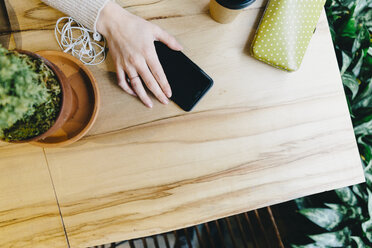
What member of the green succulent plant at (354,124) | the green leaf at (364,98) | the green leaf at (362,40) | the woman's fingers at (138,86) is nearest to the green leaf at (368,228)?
the green succulent plant at (354,124)

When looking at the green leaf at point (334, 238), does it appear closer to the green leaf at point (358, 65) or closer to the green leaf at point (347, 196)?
the green leaf at point (347, 196)

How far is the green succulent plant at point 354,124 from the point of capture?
1110mm

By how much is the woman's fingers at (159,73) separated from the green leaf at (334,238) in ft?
2.98

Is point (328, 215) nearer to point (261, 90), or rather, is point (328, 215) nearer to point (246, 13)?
point (261, 90)

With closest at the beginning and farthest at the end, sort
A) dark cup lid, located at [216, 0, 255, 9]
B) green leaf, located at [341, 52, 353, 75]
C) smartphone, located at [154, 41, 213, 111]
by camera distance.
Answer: dark cup lid, located at [216, 0, 255, 9] → smartphone, located at [154, 41, 213, 111] → green leaf, located at [341, 52, 353, 75]

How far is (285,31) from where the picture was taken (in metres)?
0.70

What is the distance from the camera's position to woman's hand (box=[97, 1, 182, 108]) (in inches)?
27.2

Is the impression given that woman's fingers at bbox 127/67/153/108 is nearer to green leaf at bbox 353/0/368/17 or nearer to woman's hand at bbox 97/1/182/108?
woman's hand at bbox 97/1/182/108

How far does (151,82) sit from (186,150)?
0.73 feet

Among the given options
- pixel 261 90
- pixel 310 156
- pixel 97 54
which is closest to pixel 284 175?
pixel 310 156

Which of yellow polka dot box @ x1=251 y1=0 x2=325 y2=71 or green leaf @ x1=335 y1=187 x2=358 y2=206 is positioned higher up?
yellow polka dot box @ x1=251 y1=0 x2=325 y2=71

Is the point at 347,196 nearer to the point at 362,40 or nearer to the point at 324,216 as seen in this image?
the point at 324,216

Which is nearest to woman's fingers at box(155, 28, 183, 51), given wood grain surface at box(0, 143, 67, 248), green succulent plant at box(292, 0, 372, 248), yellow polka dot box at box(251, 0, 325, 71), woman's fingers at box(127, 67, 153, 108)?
woman's fingers at box(127, 67, 153, 108)

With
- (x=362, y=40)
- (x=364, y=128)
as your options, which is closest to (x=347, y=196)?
(x=364, y=128)
